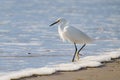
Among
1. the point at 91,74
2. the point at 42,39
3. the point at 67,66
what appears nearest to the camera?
the point at 91,74

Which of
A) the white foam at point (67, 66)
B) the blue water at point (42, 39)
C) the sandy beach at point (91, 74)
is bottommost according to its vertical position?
the sandy beach at point (91, 74)

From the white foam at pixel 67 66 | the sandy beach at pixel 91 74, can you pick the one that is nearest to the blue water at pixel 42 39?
the white foam at pixel 67 66

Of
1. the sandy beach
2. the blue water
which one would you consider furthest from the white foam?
the blue water

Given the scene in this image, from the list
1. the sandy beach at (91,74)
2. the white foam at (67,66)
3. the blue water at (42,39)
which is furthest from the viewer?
the blue water at (42,39)

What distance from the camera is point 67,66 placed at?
349 inches

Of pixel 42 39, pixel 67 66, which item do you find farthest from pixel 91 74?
pixel 42 39

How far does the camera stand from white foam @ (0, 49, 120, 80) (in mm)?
7852

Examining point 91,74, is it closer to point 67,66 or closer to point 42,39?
point 67,66

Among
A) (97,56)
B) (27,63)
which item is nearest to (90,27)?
(97,56)

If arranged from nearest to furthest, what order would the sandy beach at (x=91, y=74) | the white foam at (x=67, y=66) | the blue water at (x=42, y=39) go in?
the sandy beach at (x=91, y=74), the white foam at (x=67, y=66), the blue water at (x=42, y=39)

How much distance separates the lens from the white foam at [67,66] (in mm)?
7852

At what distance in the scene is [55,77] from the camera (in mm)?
7727

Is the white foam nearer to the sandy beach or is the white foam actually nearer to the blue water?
the sandy beach

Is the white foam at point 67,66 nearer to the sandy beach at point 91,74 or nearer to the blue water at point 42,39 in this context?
the sandy beach at point 91,74
